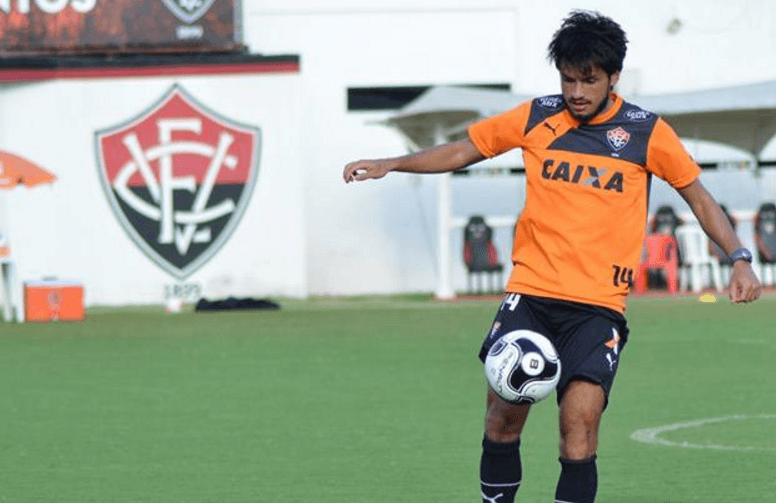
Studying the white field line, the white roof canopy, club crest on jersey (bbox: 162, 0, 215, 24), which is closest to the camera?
the white field line

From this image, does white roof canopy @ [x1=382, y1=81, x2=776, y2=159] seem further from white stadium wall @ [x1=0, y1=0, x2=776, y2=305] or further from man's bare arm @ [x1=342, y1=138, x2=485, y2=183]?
man's bare arm @ [x1=342, y1=138, x2=485, y2=183]

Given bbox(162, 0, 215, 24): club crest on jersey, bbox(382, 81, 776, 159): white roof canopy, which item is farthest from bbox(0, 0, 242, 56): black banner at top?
bbox(382, 81, 776, 159): white roof canopy

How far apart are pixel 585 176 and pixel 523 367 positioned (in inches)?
29.9

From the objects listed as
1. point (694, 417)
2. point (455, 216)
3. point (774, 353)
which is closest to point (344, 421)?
point (694, 417)

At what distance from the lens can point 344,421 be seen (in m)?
13.3

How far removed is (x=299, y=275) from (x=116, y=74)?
12.4 feet

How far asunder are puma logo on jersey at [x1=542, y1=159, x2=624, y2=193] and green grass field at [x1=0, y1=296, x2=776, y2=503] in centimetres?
234

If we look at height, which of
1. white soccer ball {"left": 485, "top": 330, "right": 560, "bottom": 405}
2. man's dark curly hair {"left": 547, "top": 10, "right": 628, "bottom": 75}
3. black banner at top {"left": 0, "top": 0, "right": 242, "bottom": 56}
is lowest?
white soccer ball {"left": 485, "top": 330, "right": 560, "bottom": 405}

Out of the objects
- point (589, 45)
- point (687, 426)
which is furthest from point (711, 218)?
point (687, 426)

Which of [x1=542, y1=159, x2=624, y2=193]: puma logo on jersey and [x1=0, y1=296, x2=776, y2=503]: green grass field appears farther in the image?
[x1=0, y1=296, x2=776, y2=503]: green grass field

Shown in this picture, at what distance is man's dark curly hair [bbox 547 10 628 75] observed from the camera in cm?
770

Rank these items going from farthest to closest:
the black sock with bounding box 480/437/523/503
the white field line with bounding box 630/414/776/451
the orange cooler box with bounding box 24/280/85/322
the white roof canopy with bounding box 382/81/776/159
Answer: the white roof canopy with bounding box 382/81/776/159, the orange cooler box with bounding box 24/280/85/322, the white field line with bounding box 630/414/776/451, the black sock with bounding box 480/437/523/503

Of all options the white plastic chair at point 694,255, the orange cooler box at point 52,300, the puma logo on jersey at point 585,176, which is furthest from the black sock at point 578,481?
the white plastic chair at point 694,255

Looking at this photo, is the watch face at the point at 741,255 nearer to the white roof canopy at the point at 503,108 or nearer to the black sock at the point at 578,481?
the black sock at the point at 578,481
